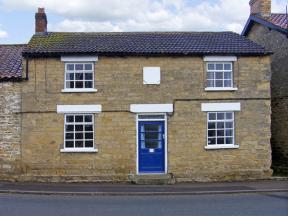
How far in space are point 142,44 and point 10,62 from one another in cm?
616

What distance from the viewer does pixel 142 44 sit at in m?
21.8

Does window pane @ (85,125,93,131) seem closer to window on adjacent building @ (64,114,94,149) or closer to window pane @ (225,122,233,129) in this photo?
window on adjacent building @ (64,114,94,149)

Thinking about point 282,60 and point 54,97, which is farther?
point 282,60

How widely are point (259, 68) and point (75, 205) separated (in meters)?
11.1

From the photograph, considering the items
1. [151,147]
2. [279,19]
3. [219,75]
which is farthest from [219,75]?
[279,19]

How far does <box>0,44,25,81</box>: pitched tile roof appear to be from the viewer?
20844mm

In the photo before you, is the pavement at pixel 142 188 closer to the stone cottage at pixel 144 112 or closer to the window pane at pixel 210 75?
the stone cottage at pixel 144 112

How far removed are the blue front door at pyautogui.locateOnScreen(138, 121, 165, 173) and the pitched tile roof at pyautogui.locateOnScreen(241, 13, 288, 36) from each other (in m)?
7.47

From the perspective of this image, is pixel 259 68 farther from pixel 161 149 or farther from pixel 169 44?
pixel 161 149

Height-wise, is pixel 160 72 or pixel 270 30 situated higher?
Answer: pixel 270 30

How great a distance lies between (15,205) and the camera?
46.3ft

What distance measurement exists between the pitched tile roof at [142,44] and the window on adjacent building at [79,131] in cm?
278

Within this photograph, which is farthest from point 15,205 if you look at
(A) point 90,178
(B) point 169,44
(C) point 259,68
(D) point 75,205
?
(C) point 259,68

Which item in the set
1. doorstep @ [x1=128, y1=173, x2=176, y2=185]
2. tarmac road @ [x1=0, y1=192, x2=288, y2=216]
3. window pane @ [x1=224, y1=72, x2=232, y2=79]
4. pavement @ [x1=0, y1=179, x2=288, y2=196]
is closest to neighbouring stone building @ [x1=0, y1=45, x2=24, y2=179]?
pavement @ [x1=0, y1=179, x2=288, y2=196]
